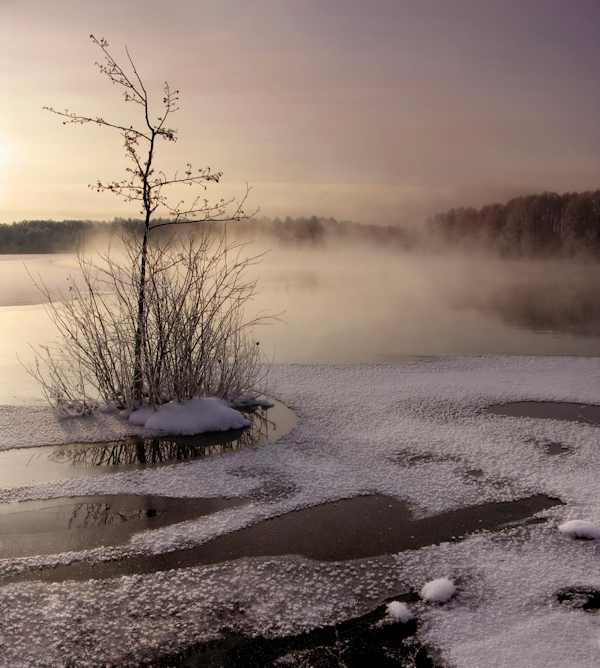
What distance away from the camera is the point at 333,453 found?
572cm

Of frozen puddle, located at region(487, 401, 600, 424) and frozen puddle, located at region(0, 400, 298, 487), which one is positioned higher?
frozen puddle, located at region(487, 401, 600, 424)

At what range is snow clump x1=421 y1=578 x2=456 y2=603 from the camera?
10.9ft

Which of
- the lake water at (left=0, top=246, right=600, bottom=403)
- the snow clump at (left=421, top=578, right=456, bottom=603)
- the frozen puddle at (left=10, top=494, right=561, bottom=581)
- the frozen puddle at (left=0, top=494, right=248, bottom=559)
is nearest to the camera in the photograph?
the snow clump at (left=421, top=578, right=456, bottom=603)

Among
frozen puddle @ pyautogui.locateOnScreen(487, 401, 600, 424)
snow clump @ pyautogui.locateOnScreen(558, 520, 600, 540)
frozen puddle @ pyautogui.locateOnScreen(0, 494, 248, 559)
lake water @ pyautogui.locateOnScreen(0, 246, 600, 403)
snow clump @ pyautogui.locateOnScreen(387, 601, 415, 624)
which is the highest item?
lake water @ pyautogui.locateOnScreen(0, 246, 600, 403)

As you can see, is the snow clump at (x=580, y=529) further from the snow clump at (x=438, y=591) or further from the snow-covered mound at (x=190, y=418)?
the snow-covered mound at (x=190, y=418)

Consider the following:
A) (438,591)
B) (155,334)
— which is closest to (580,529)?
(438,591)

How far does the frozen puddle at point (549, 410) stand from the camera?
23.5 ft

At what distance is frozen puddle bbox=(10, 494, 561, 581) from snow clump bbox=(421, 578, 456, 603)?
1.63ft

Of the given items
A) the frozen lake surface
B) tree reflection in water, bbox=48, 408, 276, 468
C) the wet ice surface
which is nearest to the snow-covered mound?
tree reflection in water, bbox=48, 408, 276, 468

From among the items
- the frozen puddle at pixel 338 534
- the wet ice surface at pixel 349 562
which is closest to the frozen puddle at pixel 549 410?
the wet ice surface at pixel 349 562

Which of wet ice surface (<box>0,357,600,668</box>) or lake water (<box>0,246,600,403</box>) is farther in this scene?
lake water (<box>0,246,600,403</box>)

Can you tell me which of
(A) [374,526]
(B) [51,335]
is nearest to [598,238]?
(B) [51,335]

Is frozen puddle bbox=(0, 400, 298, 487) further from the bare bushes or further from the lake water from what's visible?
the lake water

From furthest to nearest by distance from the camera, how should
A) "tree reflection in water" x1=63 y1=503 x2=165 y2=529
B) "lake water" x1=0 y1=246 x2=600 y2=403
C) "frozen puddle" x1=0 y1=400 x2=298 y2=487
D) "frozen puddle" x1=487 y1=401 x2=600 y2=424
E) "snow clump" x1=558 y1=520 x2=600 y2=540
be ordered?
"lake water" x1=0 y1=246 x2=600 y2=403
"frozen puddle" x1=487 y1=401 x2=600 y2=424
"frozen puddle" x1=0 y1=400 x2=298 y2=487
"tree reflection in water" x1=63 y1=503 x2=165 y2=529
"snow clump" x1=558 y1=520 x2=600 y2=540
